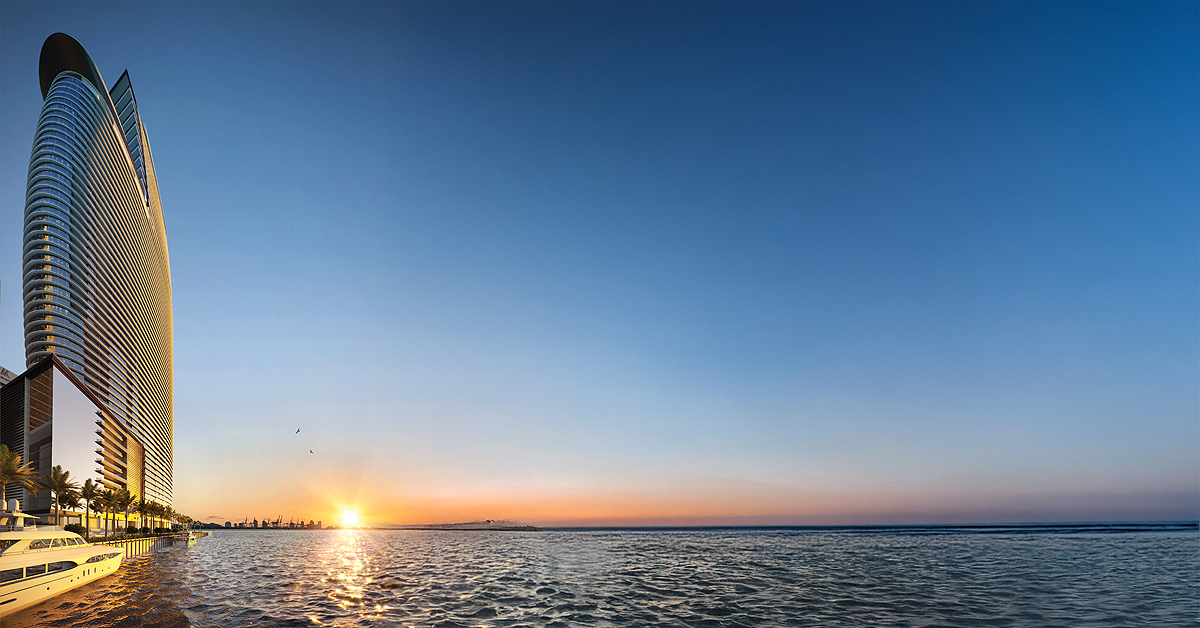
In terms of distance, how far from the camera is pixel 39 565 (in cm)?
4012

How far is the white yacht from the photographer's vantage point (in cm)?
3600

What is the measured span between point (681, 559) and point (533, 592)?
3274 centimetres

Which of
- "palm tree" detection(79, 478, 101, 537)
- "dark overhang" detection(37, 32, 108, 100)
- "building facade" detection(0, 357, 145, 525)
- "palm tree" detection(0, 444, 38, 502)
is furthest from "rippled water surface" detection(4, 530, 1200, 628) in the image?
"dark overhang" detection(37, 32, 108, 100)

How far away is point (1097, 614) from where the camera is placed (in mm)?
31766

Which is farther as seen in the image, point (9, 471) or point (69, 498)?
point (69, 498)

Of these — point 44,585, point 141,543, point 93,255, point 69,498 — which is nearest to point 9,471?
point 69,498

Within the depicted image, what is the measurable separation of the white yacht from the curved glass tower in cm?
10024

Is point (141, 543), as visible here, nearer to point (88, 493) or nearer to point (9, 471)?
point (88, 493)

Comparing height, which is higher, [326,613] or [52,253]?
[52,253]

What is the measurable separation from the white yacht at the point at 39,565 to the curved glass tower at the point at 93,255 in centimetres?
10024

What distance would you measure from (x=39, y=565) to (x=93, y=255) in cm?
12420

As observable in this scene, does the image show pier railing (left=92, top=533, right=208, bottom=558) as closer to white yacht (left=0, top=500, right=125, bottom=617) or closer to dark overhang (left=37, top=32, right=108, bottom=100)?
white yacht (left=0, top=500, right=125, bottom=617)

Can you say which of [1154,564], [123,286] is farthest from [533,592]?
[123,286]

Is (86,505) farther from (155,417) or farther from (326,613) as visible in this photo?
(326,613)
